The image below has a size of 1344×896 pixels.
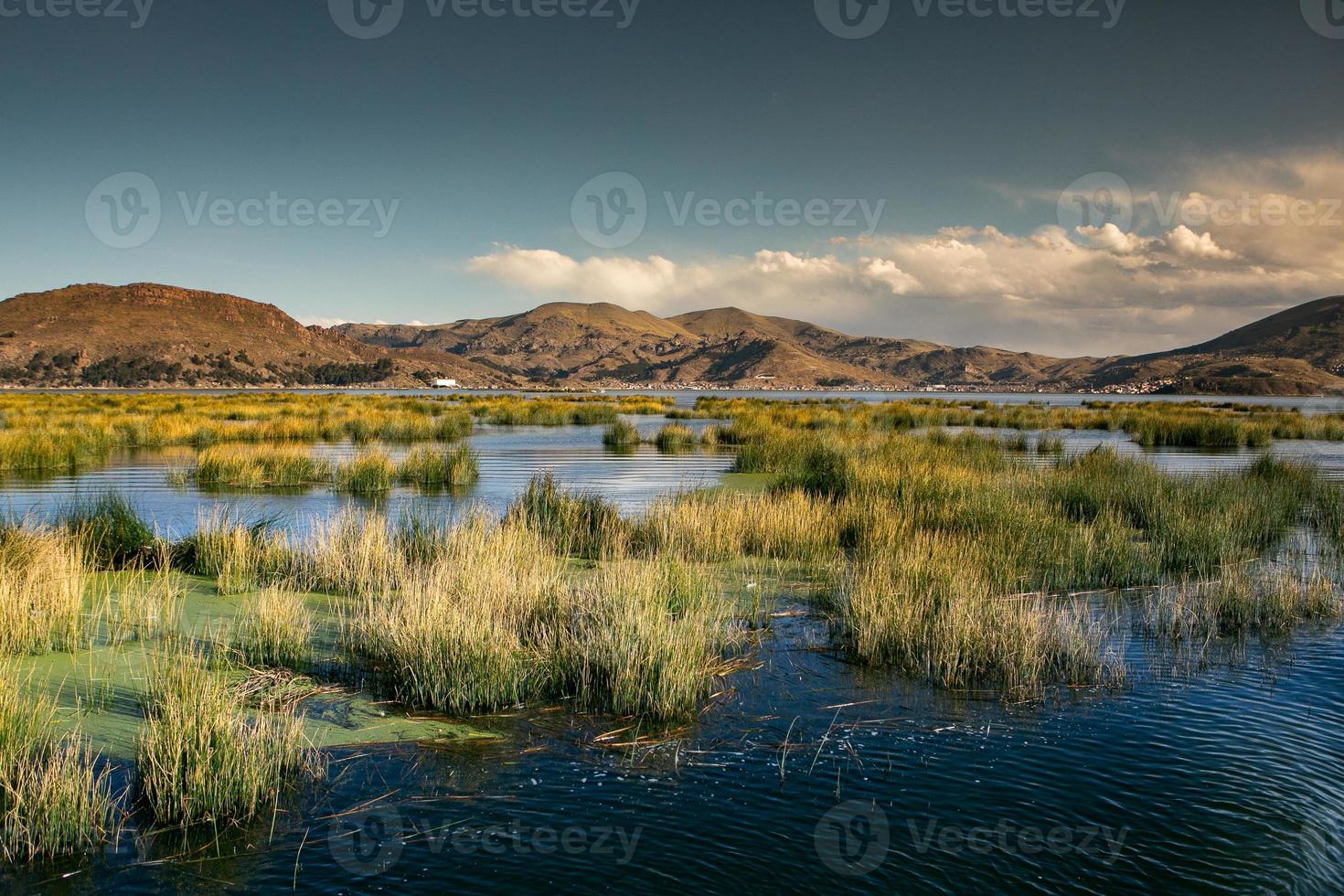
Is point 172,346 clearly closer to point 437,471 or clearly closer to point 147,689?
point 437,471

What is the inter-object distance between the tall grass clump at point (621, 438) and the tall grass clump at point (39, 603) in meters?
23.1

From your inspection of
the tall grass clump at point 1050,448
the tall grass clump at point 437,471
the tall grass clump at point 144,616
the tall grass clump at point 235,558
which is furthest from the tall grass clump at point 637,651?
the tall grass clump at point 1050,448

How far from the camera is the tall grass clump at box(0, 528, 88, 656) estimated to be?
677 centimetres

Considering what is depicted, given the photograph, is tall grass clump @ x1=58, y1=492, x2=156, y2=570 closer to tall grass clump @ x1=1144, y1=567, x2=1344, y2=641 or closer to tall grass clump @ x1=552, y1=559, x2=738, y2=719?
tall grass clump @ x1=552, y1=559, x2=738, y2=719

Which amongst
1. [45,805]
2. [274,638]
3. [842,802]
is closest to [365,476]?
[274,638]

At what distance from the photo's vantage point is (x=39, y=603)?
7.31 m

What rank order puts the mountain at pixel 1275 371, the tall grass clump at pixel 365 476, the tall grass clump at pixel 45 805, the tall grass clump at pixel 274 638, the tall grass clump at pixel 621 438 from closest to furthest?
the tall grass clump at pixel 45 805 → the tall grass clump at pixel 274 638 → the tall grass clump at pixel 365 476 → the tall grass clump at pixel 621 438 → the mountain at pixel 1275 371

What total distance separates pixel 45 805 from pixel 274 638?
2.80m

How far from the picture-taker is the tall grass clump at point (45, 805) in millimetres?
4184

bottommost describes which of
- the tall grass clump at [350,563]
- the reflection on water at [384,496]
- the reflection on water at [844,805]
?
the reflection on water at [844,805]

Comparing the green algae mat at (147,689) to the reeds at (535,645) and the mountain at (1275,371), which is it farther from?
the mountain at (1275,371)

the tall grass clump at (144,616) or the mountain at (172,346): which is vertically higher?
the mountain at (172,346)

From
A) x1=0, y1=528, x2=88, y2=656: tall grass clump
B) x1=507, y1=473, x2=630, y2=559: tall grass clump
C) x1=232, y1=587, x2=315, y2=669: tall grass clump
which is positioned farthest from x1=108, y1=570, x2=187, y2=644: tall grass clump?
x1=507, y1=473, x2=630, y2=559: tall grass clump

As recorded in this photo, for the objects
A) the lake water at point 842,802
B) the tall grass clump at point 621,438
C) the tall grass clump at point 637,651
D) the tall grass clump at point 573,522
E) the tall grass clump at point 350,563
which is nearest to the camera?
the lake water at point 842,802
